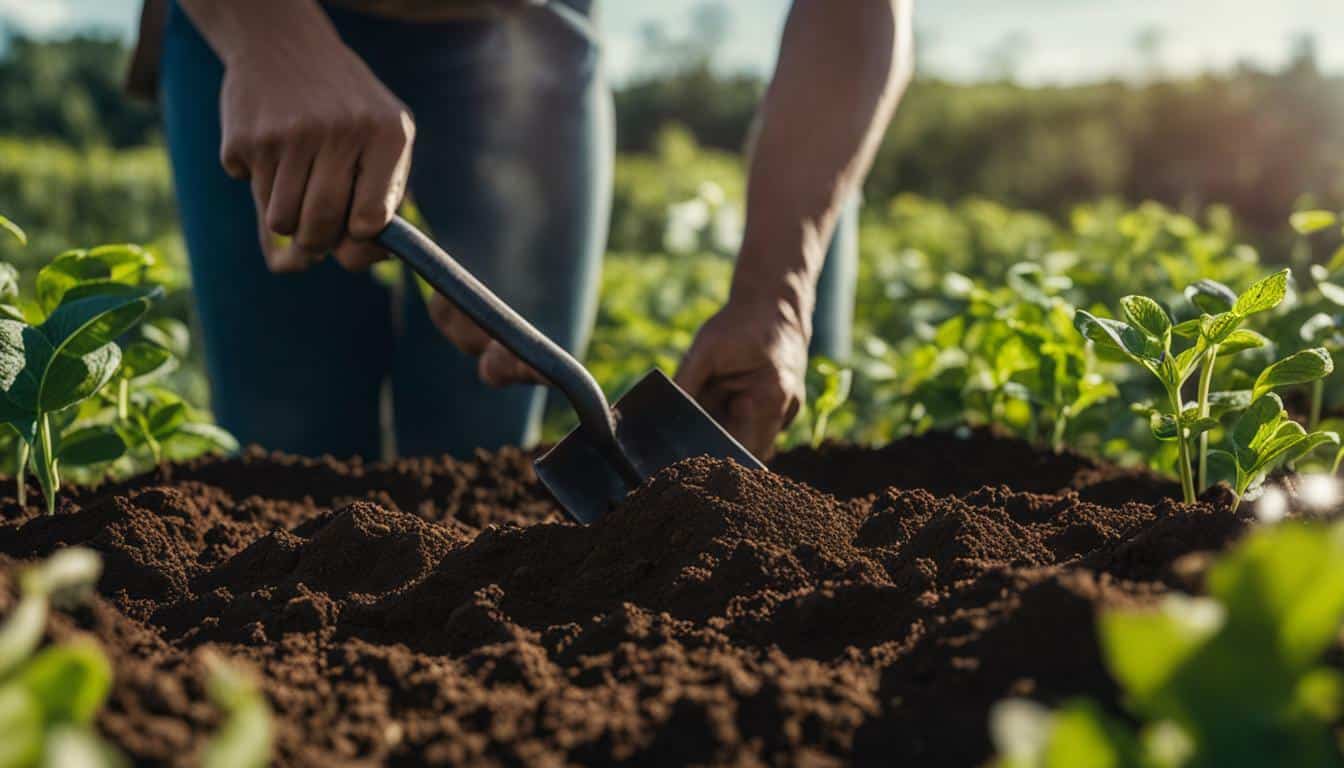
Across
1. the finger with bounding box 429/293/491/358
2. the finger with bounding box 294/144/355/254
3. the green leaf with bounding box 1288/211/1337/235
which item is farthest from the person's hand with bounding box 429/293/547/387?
the green leaf with bounding box 1288/211/1337/235

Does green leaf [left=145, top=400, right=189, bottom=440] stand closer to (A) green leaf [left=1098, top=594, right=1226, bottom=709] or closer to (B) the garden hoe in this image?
(B) the garden hoe

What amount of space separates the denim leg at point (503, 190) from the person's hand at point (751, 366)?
1072 millimetres

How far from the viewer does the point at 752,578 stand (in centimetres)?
135

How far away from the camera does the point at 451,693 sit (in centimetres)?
104

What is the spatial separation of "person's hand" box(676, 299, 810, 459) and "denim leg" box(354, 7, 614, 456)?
3.52 ft

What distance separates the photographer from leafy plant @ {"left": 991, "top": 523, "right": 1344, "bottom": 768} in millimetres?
666

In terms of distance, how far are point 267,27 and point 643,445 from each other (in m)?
0.93

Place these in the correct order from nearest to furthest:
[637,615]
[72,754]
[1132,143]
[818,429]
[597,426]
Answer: [72,754] < [637,615] < [597,426] < [818,429] < [1132,143]

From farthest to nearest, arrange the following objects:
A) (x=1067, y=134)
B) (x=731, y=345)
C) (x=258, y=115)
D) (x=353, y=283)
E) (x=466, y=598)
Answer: (x=1067, y=134) → (x=353, y=283) → (x=731, y=345) → (x=258, y=115) → (x=466, y=598)

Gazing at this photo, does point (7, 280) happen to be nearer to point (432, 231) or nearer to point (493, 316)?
point (493, 316)

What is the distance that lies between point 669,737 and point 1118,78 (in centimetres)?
2135

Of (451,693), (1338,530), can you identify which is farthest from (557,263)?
(1338,530)

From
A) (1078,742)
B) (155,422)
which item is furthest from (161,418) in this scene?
(1078,742)

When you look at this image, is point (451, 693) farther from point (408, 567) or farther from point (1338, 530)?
point (1338, 530)
